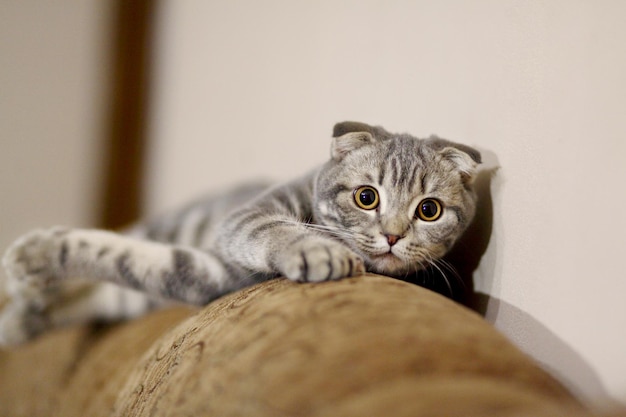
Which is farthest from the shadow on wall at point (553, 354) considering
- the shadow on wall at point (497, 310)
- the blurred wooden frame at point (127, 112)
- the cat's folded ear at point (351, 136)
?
the blurred wooden frame at point (127, 112)

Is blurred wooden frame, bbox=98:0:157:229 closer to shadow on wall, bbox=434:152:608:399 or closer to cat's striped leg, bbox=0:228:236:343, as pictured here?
cat's striped leg, bbox=0:228:236:343

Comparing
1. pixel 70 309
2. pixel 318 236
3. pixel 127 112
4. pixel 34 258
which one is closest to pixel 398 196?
pixel 318 236

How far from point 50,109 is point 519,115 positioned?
264 cm

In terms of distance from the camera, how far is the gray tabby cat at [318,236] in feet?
3.13

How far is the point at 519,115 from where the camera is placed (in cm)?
92

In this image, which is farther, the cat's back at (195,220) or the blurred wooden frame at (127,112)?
the blurred wooden frame at (127,112)

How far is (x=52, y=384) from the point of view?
1447 millimetres

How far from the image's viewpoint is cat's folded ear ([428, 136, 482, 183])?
973mm

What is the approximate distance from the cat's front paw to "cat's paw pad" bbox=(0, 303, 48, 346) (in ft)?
3.40

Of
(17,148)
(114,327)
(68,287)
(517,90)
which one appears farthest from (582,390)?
(17,148)

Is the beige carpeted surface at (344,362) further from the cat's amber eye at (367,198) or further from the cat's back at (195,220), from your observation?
the cat's back at (195,220)

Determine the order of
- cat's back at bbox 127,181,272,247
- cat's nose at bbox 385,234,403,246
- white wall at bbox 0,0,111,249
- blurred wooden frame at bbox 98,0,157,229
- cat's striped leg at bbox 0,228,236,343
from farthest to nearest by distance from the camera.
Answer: blurred wooden frame at bbox 98,0,157,229, white wall at bbox 0,0,111,249, cat's back at bbox 127,181,272,247, cat's striped leg at bbox 0,228,236,343, cat's nose at bbox 385,234,403,246

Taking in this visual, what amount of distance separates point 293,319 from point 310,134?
3.15ft

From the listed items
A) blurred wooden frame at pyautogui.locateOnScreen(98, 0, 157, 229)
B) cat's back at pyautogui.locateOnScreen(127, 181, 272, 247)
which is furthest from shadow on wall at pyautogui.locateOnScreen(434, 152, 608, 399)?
blurred wooden frame at pyautogui.locateOnScreen(98, 0, 157, 229)
